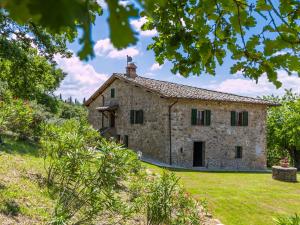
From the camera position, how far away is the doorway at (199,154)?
23.8m

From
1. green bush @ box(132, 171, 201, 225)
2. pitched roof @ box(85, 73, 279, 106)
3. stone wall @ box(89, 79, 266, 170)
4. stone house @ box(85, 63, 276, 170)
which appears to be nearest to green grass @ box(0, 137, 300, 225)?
green bush @ box(132, 171, 201, 225)

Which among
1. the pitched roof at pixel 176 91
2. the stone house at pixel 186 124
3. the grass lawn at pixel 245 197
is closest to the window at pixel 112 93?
the stone house at pixel 186 124

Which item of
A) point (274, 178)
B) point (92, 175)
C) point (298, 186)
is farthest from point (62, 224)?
point (274, 178)

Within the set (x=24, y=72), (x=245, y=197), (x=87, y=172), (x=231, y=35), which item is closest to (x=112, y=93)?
(x=24, y=72)

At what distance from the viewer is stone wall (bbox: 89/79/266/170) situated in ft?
74.1

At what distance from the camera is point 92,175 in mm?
6754

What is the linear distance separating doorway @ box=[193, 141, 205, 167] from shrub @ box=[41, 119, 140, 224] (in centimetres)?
1573

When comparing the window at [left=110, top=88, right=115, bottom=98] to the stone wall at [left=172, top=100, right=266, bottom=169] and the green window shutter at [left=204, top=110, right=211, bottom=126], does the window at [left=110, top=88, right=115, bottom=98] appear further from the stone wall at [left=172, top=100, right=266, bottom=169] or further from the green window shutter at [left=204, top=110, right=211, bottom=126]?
the green window shutter at [left=204, top=110, right=211, bottom=126]

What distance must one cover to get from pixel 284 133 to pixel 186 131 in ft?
47.6

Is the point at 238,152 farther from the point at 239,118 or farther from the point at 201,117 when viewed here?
the point at 201,117

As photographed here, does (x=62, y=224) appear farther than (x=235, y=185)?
No

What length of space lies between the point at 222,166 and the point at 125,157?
18.6 m

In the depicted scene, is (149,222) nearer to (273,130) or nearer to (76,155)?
(76,155)

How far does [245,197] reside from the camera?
13.7 metres
